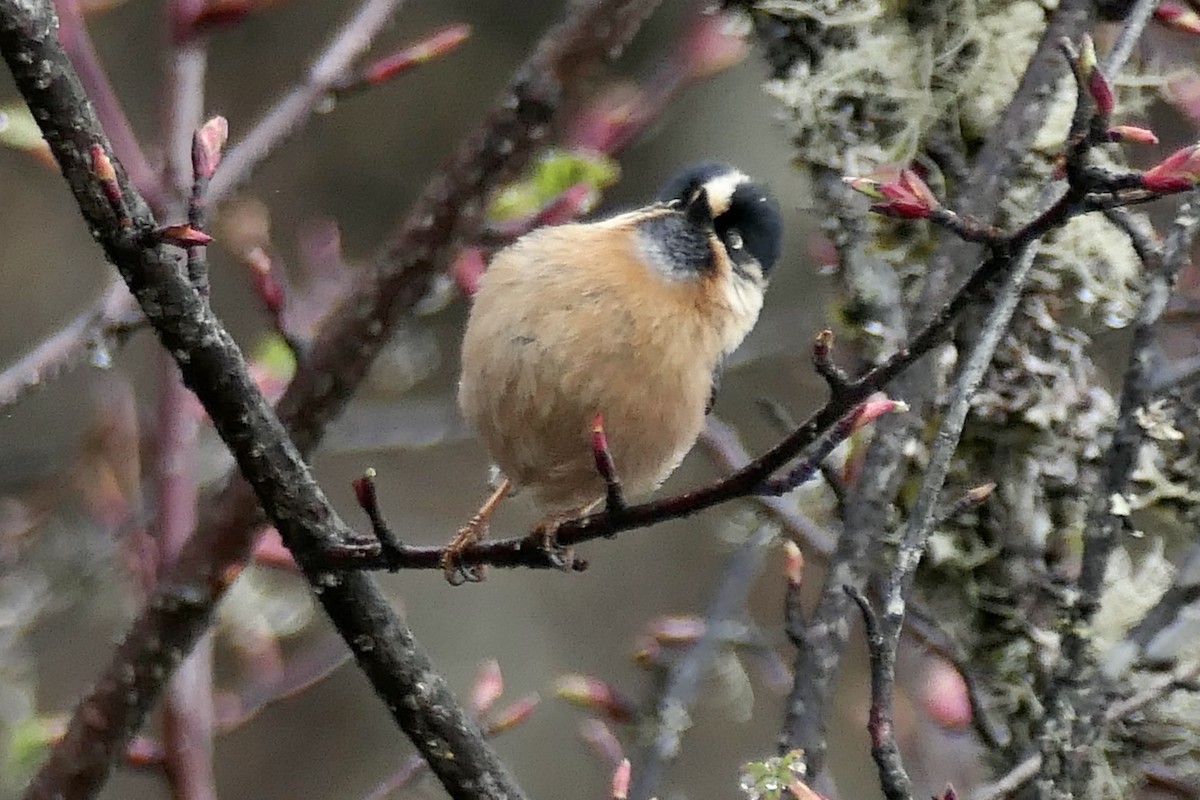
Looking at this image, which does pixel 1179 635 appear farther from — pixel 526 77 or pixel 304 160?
pixel 304 160

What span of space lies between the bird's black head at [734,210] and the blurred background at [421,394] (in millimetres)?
2637

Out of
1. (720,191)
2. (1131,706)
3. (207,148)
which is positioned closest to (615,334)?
A: (720,191)

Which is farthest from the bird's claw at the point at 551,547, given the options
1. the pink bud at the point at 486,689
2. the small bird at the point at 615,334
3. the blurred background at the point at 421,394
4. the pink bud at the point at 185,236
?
the blurred background at the point at 421,394

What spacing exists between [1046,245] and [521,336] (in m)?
0.64

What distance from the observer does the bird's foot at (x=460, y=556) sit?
3.90 feet

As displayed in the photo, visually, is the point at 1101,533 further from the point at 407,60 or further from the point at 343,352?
the point at 407,60

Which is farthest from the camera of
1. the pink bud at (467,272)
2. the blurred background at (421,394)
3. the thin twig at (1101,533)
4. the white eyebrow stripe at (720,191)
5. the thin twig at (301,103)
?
the blurred background at (421,394)

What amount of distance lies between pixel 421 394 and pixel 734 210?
336cm

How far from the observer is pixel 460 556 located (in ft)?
3.83

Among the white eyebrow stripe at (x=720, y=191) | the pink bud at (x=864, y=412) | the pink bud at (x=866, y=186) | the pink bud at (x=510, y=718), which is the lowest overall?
the pink bud at (x=510, y=718)

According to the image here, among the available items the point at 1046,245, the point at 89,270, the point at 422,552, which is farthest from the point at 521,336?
the point at 89,270

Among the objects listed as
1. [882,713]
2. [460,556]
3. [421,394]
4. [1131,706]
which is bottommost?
[421,394]

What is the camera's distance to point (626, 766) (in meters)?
1.32

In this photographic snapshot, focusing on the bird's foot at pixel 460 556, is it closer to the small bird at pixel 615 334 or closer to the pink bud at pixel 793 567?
the small bird at pixel 615 334
